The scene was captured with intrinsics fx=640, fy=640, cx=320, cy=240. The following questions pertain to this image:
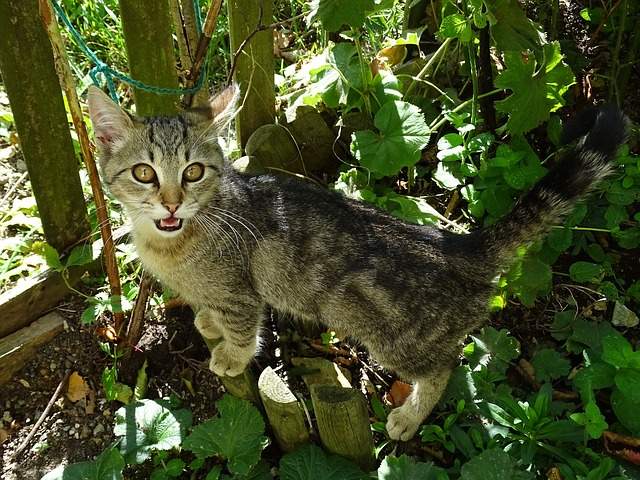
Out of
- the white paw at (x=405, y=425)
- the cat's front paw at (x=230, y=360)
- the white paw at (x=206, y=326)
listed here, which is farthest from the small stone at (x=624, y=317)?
the white paw at (x=206, y=326)

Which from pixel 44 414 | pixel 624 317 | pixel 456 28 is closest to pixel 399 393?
pixel 624 317

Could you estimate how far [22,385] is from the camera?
9.05 ft

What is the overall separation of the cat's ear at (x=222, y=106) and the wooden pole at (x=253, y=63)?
658mm

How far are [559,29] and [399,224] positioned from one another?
204 centimetres

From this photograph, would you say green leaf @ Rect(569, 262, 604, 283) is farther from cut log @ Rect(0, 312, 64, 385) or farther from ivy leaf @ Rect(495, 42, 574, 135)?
cut log @ Rect(0, 312, 64, 385)

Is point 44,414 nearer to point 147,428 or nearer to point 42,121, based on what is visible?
point 147,428

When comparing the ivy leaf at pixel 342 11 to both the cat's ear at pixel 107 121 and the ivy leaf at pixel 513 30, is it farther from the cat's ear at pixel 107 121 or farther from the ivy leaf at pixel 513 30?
the cat's ear at pixel 107 121

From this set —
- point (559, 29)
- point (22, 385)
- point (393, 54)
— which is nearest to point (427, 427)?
point (22, 385)

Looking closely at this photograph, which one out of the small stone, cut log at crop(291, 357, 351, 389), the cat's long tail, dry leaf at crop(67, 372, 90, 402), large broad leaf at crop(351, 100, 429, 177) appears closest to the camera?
the cat's long tail

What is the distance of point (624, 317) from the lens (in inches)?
120

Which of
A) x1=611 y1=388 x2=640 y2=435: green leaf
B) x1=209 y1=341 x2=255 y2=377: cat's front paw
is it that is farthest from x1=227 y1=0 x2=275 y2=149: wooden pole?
x1=611 y1=388 x2=640 y2=435: green leaf

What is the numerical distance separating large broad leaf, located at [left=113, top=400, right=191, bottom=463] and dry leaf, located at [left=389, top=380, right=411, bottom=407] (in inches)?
35.7

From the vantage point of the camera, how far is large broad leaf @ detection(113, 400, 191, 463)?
2.33 metres

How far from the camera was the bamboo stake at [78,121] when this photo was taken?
6.77 feet
